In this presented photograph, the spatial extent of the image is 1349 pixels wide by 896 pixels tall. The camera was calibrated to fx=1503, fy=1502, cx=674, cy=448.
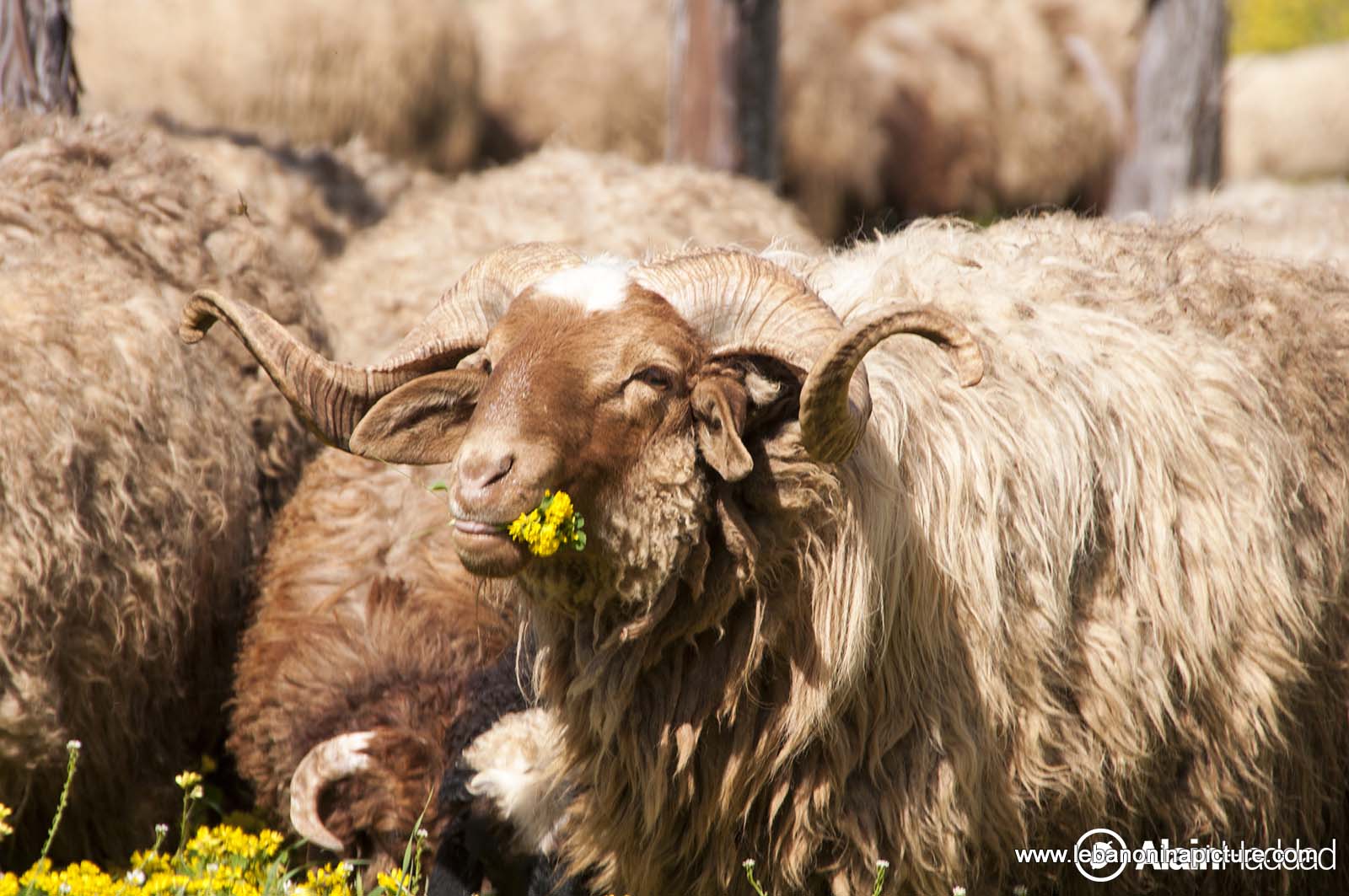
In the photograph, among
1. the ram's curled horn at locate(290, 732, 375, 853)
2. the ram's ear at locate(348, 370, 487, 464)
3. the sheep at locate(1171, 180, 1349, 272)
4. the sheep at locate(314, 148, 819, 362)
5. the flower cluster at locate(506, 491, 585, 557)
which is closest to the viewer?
the flower cluster at locate(506, 491, 585, 557)

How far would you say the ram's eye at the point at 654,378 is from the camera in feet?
8.88

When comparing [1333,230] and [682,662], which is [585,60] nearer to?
[1333,230]

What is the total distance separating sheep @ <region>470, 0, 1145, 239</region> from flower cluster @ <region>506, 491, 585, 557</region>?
6.12 meters

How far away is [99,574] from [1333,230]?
4.21 metres

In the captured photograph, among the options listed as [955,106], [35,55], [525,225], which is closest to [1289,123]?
[955,106]

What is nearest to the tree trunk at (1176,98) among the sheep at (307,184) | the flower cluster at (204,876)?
the sheep at (307,184)

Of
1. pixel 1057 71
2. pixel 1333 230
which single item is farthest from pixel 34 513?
pixel 1057 71

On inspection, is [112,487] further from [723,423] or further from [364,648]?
[723,423]

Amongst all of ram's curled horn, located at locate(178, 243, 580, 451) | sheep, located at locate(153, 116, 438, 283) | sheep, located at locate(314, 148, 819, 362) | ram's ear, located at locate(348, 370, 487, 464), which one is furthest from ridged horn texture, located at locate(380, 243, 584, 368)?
sheep, located at locate(153, 116, 438, 283)

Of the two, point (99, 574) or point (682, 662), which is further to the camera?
point (99, 574)

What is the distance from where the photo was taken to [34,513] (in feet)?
11.9

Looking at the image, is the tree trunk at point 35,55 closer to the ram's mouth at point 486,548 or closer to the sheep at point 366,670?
the sheep at point 366,670

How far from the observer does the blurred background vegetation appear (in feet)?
62.1

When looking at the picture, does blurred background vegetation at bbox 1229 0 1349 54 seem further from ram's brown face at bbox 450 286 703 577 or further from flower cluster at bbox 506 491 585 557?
flower cluster at bbox 506 491 585 557
